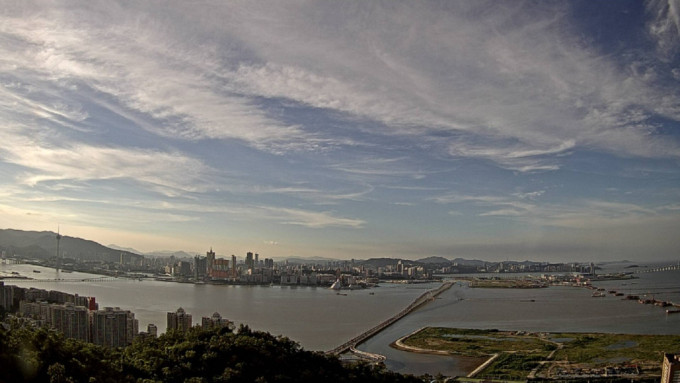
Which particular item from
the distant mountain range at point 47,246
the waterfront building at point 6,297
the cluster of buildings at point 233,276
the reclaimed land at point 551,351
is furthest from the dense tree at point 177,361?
the distant mountain range at point 47,246

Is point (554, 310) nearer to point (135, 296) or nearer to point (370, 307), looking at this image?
point (370, 307)

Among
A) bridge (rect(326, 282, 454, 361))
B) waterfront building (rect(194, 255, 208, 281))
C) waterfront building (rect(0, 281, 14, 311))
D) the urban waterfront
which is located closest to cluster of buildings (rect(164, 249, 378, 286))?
waterfront building (rect(194, 255, 208, 281))

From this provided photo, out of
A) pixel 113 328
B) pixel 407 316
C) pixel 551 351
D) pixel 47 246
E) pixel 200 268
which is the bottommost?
pixel 407 316

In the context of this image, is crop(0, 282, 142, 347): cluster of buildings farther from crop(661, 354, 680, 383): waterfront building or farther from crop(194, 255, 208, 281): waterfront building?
crop(194, 255, 208, 281): waterfront building

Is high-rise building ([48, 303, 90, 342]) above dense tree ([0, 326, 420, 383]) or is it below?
below

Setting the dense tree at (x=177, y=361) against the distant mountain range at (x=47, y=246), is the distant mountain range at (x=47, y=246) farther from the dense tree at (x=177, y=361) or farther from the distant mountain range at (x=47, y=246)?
the dense tree at (x=177, y=361)

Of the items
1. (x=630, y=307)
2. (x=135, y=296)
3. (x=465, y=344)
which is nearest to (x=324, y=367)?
(x=465, y=344)

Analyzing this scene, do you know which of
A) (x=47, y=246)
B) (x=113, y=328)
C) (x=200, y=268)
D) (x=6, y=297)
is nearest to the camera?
(x=113, y=328)

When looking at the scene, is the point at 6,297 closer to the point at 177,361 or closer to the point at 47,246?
the point at 177,361

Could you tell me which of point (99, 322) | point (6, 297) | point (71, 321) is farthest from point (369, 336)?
point (6, 297)
